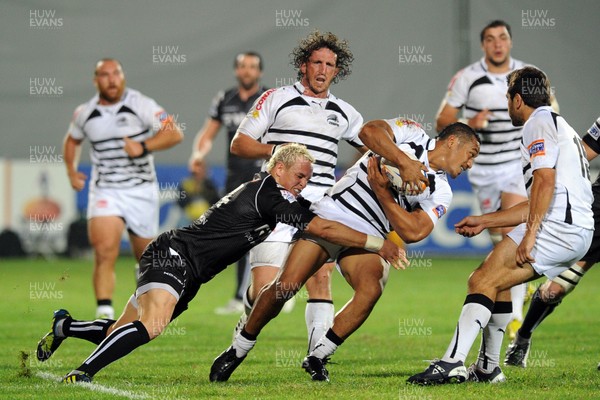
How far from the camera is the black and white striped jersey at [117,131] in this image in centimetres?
1130

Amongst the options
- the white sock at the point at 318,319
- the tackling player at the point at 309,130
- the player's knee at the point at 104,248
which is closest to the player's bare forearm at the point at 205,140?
the player's knee at the point at 104,248

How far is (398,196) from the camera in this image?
7.46 m

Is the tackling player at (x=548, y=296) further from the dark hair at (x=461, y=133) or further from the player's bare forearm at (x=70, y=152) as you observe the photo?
the player's bare forearm at (x=70, y=152)

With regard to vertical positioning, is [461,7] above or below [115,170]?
above

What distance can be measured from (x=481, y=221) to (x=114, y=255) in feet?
15.8

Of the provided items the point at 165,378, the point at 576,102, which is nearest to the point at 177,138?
the point at 165,378

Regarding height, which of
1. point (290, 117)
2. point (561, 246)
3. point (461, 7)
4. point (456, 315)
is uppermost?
point (461, 7)

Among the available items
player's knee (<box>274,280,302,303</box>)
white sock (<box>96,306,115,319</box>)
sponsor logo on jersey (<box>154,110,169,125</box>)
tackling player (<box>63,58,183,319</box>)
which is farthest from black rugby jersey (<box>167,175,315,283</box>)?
sponsor logo on jersey (<box>154,110,169,125</box>)

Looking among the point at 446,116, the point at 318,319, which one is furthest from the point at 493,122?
the point at 318,319

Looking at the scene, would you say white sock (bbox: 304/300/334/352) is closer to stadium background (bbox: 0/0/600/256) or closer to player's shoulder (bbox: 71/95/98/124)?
player's shoulder (bbox: 71/95/98/124)

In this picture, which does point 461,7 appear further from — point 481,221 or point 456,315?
point 481,221

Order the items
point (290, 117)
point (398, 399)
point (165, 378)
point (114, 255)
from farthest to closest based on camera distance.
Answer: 1. point (114, 255)
2. point (290, 117)
3. point (165, 378)
4. point (398, 399)

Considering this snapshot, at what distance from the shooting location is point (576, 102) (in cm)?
1928

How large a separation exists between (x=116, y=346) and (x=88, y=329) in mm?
1153
